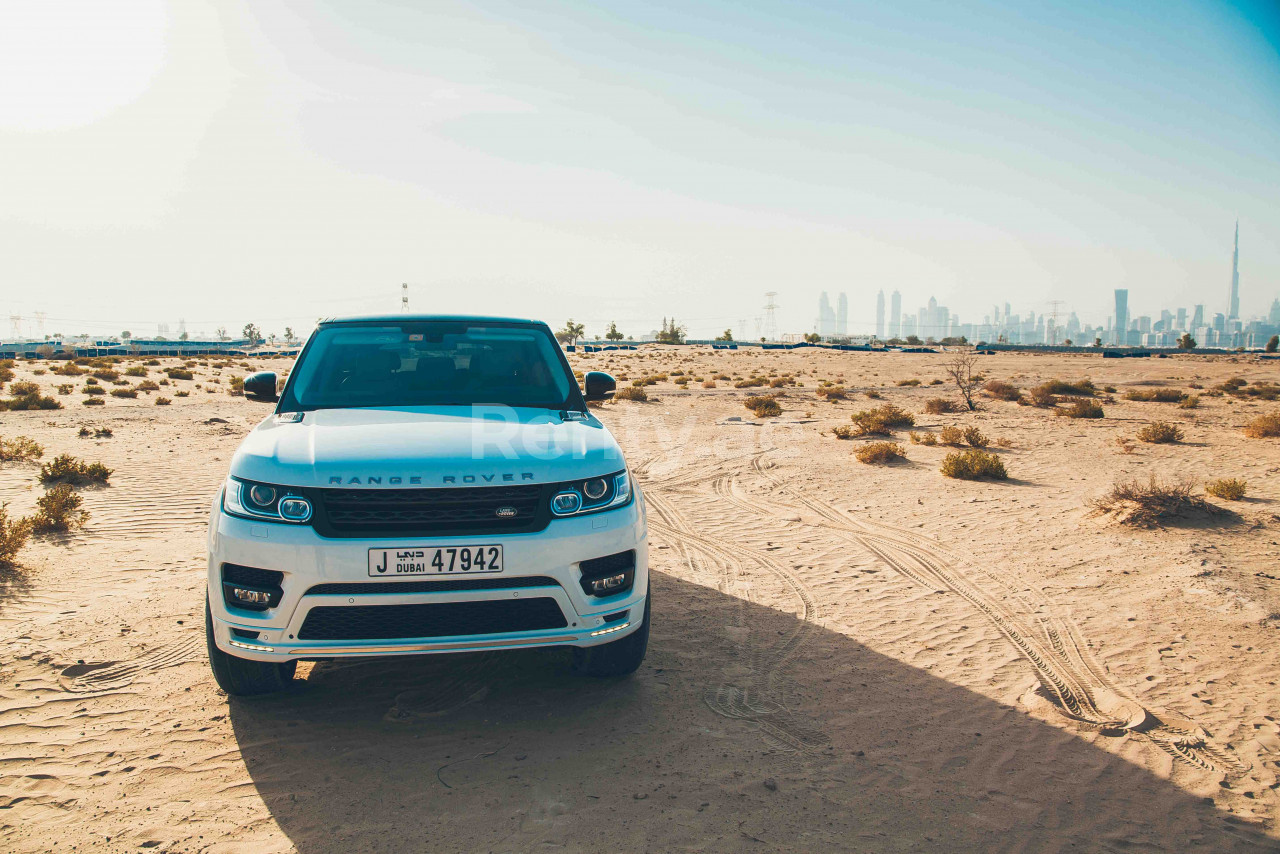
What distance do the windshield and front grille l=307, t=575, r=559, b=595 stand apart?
145 centimetres

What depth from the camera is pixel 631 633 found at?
3.64 m

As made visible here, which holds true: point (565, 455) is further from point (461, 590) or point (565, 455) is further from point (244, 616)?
point (244, 616)

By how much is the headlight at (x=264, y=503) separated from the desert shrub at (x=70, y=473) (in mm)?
8390

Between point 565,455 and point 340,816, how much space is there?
5.68 ft

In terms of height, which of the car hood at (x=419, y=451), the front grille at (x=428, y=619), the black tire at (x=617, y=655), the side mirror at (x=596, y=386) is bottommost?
the black tire at (x=617, y=655)

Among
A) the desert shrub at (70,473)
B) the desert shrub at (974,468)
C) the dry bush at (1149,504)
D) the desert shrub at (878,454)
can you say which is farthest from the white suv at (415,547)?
the desert shrub at (878,454)

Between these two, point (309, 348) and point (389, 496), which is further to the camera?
point (309, 348)

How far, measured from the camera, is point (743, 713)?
3766mm

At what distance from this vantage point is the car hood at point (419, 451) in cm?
315

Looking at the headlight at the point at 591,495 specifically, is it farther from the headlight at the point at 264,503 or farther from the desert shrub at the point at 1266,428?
the desert shrub at the point at 1266,428

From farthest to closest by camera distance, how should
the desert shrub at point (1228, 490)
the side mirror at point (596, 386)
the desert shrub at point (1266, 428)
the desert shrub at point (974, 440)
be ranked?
1. the desert shrub at point (1266, 428)
2. the desert shrub at point (974, 440)
3. the desert shrub at point (1228, 490)
4. the side mirror at point (596, 386)

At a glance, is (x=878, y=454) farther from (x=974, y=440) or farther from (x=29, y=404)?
(x=29, y=404)

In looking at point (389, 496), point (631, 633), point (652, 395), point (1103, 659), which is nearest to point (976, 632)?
point (1103, 659)

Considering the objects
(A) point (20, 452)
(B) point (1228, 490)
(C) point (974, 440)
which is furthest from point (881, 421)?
(A) point (20, 452)
